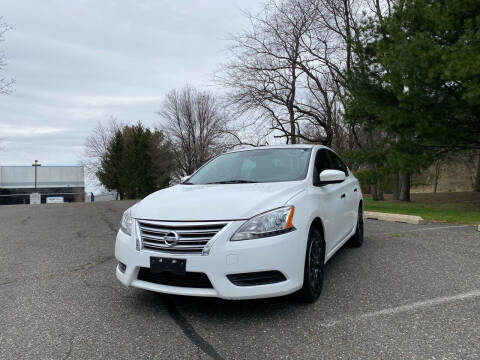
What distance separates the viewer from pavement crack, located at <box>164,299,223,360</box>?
102 inches

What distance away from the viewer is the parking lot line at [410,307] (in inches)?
122

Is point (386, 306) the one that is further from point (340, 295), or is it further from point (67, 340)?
point (67, 340)

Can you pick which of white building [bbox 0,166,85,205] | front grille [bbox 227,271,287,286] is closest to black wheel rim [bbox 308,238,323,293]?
front grille [bbox 227,271,287,286]

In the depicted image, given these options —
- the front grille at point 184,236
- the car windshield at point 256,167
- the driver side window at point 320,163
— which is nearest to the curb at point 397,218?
the driver side window at point 320,163

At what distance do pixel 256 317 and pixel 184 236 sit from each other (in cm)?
98

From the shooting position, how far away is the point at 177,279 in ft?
9.95

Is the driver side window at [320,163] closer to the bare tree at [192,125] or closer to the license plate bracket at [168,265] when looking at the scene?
the license plate bracket at [168,265]

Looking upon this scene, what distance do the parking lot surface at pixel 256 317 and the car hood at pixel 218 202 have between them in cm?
93

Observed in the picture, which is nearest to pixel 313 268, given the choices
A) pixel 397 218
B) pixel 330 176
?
pixel 330 176

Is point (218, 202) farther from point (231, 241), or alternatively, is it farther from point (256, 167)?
point (256, 167)

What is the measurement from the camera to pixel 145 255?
3086mm

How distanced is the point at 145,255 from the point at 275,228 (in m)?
1.14

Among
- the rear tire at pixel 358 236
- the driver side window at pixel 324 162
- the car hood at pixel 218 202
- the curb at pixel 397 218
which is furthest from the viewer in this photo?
the curb at pixel 397 218

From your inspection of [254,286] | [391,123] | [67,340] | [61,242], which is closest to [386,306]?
[254,286]
